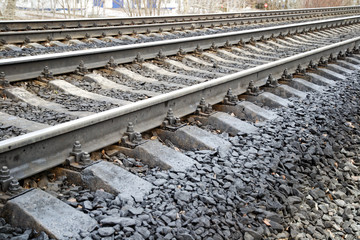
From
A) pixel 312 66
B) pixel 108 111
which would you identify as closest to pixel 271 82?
pixel 312 66

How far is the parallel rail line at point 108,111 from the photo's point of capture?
10.0 ft

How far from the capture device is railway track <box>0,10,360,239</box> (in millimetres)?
3018

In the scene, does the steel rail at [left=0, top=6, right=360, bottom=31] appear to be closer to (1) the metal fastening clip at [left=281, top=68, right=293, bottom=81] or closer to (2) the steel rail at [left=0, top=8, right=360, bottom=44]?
(2) the steel rail at [left=0, top=8, right=360, bottom=44]

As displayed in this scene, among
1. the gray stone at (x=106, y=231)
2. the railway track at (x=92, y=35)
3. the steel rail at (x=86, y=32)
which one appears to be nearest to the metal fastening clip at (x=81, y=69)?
the railway track at (x=92, y=35)

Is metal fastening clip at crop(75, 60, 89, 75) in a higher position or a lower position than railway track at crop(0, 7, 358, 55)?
lower

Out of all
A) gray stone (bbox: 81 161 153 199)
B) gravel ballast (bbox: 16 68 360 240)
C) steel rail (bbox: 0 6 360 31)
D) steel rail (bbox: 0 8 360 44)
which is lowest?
gravel ballast (bbox: 16 68 360 240)

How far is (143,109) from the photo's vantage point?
4.05 m

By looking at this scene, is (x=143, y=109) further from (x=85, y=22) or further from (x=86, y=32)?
(x=85, y=22)

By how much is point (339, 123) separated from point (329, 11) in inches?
798

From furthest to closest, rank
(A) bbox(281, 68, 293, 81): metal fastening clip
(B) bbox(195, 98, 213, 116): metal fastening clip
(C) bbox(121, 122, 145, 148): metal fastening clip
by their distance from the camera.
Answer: (A) bbox(281, 68, 293, 81): metal fastening clip, (B) bbox(195, 98, 213, 116): metal fastening clip, (C) bbox(121, 122, 145, 148): metal fastening clip

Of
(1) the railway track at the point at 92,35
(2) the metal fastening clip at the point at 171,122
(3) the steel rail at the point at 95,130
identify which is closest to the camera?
(3) the steel rail at the point at 95,130

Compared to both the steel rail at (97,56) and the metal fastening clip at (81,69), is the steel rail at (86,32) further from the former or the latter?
the metal fastening clip at (81,69)

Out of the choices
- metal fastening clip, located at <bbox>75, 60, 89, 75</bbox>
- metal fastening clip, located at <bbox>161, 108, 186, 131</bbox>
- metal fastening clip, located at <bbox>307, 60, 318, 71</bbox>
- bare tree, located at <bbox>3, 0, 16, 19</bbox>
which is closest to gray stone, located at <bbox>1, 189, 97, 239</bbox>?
metal fastening clip, located at <bbox>161, 108, 186, 131</bbox>

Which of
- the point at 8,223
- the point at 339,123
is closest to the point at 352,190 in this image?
the point at 339,123
